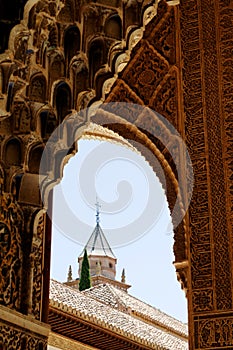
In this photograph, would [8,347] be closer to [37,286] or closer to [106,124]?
[37,286]

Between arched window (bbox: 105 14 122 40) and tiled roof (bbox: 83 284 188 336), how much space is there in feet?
37.6

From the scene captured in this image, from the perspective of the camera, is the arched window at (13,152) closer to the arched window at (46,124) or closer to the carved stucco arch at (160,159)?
the arched window at (46,124)

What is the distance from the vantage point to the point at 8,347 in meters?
3.05

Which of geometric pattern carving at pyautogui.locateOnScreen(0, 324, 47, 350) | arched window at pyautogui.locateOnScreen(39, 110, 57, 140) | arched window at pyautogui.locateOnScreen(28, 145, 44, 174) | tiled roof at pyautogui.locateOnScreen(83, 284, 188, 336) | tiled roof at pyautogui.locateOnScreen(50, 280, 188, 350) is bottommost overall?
geometric pattern carving at pyautogui.locateOnScreen(0, 324, 47, 350)

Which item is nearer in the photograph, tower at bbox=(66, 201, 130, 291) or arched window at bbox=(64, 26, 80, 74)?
arched window at bbox=(64, 26, 80, 74)

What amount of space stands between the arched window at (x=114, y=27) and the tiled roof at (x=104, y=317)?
6.11 metres

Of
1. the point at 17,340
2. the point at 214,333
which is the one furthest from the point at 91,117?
the point at 214,333

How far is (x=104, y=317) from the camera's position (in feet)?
34.8

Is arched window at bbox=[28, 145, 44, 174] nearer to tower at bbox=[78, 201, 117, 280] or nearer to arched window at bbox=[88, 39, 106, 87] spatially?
arched window at bbox=[88, 39, 106, 87]

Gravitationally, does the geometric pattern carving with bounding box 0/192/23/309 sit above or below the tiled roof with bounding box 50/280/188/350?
below

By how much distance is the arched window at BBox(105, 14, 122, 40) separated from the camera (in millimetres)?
3205

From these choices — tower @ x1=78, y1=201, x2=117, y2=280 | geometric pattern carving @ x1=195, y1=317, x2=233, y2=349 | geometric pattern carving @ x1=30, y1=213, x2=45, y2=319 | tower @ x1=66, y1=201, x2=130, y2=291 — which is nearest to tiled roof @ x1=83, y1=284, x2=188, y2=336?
geometric pattern carving @ x1=195, y1=317, x2=233, y2=349

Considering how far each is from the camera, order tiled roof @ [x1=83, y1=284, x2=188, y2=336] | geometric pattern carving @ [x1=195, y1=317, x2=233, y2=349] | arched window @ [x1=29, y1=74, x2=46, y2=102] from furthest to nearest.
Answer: tiled roof @ [x1=83, y1=284, x2=188, y2=336]
geometric pattern carving @ [x1=195, y1=317, x2=233, y2=349]
arched window @ [x1=29, y1=74, x2=46, y2=102]

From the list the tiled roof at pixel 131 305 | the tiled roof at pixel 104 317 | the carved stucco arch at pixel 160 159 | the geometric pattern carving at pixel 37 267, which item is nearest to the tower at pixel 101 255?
the tiled roof at pixel 131 305
